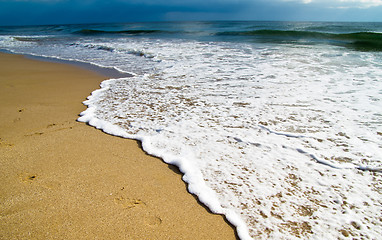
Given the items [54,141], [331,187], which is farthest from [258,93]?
[54,141]

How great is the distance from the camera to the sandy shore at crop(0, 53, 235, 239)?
1.71 metres

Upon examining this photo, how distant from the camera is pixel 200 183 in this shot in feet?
7.34

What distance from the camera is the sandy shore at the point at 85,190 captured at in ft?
5.62

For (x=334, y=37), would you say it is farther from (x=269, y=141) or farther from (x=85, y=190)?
(x=85, y=190)

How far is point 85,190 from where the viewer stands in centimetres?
209

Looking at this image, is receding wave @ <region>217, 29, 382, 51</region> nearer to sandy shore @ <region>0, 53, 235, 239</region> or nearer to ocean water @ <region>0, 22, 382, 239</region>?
ocean water @ <region>0, 22, 382, 239</region>

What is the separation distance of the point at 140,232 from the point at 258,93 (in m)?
3.74

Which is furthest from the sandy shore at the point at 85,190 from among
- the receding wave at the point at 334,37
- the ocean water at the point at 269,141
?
the receding wave at the point at 334,37

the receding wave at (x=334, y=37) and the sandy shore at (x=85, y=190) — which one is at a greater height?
the receding wave at (x=334, y=37)

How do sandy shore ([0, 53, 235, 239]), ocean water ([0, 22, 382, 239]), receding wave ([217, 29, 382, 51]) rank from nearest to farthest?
sandy shore ([0, 53, 235, 239]), ocean water ([0, 22, 382, 239]), receding wave ([217, 29, 382, 51])

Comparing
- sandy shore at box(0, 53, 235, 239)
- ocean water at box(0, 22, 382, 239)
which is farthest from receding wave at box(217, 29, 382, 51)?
sandy shore at box(0, 53, 235, 239)

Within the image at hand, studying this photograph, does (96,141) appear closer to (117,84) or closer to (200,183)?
(200,183)

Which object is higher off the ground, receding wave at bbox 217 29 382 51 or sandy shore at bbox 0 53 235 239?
receding wave at bbox 217 29 382 51

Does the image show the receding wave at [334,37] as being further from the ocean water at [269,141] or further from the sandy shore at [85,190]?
the sandy shore at [85,190]
